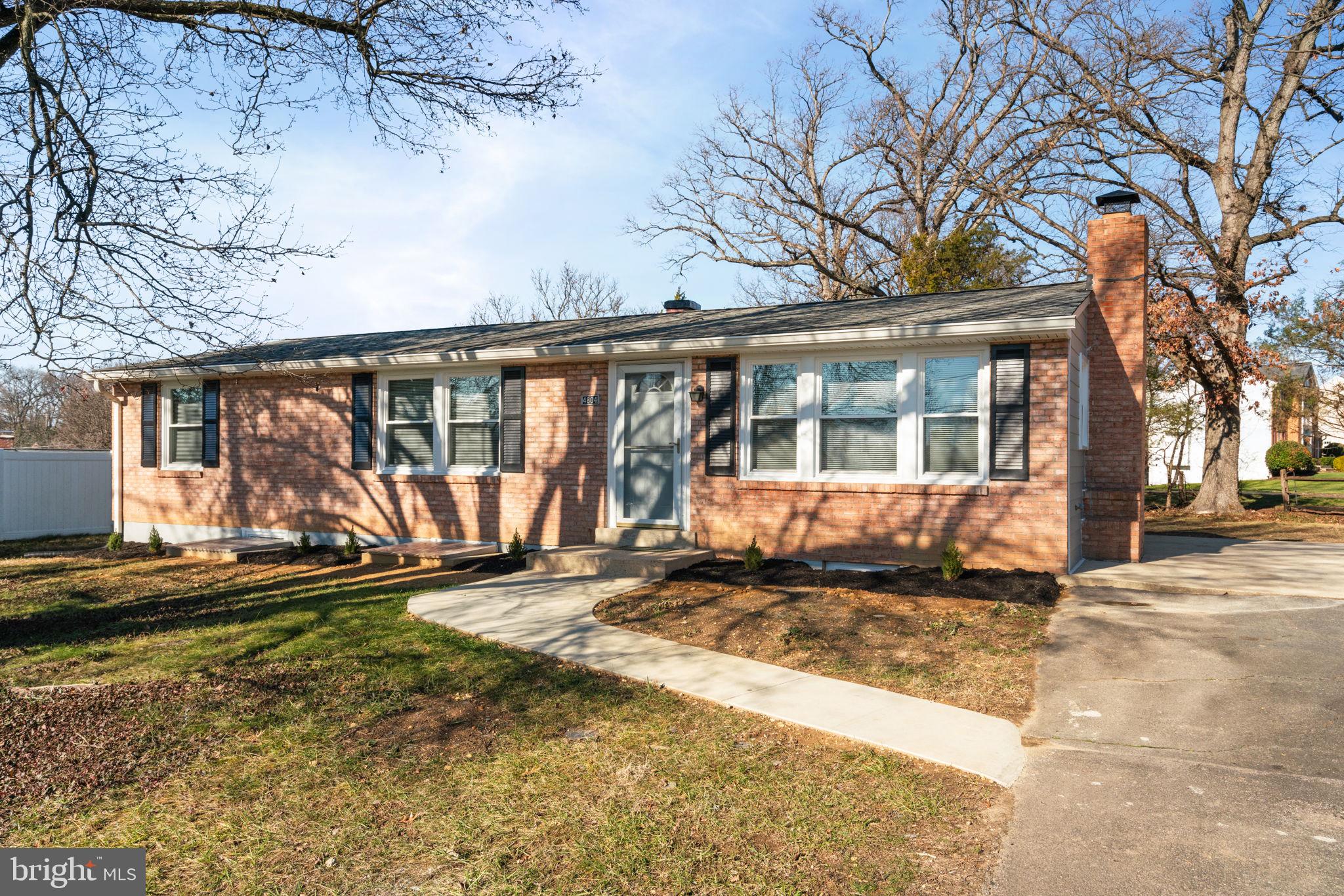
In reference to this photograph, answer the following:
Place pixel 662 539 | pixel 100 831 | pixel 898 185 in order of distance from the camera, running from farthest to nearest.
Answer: pixel 898 185
pixel 662 539
pixel 100 831

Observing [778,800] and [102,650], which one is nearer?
[778,800]

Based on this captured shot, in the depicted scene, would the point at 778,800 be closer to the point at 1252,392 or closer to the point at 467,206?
the point at 467,206

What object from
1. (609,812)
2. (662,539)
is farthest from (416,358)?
(609,812)

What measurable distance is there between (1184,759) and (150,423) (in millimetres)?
15446

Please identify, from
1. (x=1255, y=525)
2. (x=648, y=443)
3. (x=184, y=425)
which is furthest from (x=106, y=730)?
(x=1255, y=525)

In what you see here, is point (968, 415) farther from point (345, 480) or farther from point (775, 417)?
Result: point (345, 480)

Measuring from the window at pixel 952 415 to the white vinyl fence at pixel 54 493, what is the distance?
1677cm

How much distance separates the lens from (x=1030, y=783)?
4.21 meters

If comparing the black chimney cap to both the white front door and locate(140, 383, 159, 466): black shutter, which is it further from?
locate(140, 383, 159, 466): black shutter

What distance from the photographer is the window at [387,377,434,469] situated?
12547mm

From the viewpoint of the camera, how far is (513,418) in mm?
11914

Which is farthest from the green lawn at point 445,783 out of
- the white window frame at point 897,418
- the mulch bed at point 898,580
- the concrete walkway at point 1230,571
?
the concrete walkway at point 1230,571

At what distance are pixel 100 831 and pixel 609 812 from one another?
2181 millimetres

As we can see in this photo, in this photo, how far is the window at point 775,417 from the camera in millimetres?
10430
